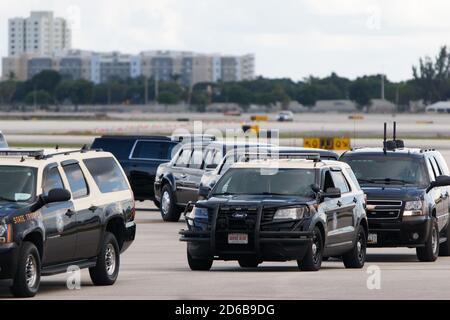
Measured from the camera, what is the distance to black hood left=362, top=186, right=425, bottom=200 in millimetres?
23328

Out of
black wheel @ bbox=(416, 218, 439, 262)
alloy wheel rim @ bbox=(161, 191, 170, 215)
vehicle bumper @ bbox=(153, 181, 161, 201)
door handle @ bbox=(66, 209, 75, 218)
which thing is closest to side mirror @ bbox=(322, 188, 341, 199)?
black wheel @ bbox=(416, 218, 439, 262)

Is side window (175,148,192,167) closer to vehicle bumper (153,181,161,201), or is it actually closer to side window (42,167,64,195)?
vehicle bumper (153,181,161,201)

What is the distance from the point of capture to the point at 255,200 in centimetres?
1975

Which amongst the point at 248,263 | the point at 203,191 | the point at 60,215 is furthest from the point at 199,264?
the point at 203,191

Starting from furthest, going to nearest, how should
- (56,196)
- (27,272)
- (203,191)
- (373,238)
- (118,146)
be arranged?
(118,146), (203,191), (373,238), (56,196), (27,272)

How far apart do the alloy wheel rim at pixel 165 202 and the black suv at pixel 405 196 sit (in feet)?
26.3

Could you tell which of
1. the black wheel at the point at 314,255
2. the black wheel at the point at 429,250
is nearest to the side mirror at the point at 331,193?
the black wheel at the point at 314,255

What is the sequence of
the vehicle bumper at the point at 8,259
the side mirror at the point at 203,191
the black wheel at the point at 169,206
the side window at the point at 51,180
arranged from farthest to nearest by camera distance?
the black wheel at the point at 169,206
the side mirror at the point at 203,191
the side window at the point at 51,180
the vehicle bumper at the point at 8,259

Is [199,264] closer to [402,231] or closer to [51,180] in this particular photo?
[51,180]

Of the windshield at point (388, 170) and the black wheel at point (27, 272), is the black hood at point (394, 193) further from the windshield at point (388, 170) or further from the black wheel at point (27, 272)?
the black wheel at point (27, 272)

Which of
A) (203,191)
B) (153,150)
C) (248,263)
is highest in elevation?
(153,150)

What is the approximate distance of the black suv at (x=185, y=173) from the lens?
3123 cm

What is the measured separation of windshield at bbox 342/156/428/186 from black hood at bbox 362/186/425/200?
0.37m

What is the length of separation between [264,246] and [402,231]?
4.54 m
